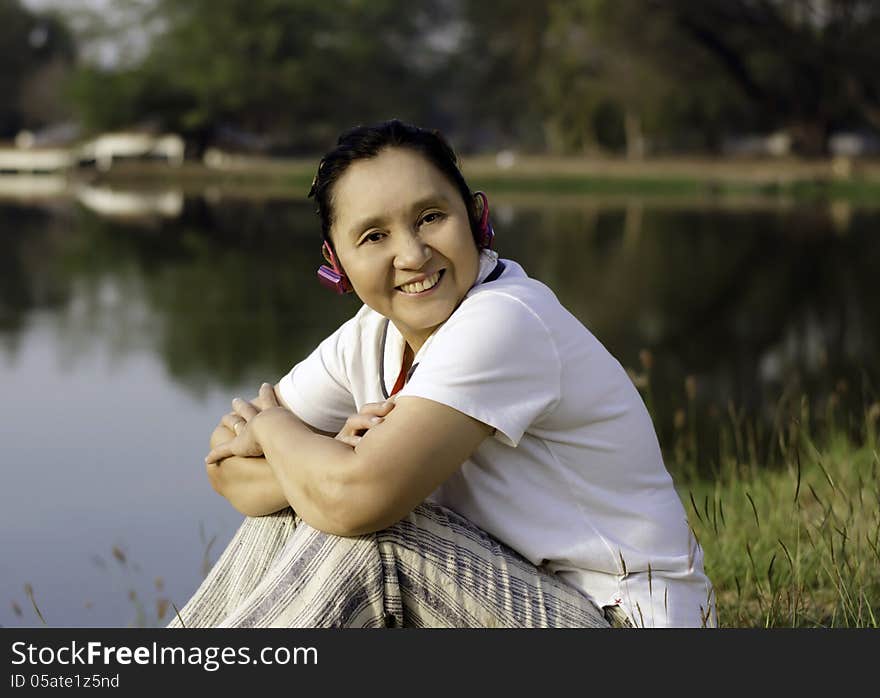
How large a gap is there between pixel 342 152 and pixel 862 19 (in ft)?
133

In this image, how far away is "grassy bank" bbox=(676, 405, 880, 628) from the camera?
2758 mm

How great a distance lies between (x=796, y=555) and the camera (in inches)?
116

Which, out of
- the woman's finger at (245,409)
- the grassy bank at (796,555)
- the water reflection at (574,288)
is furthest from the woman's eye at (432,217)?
the water reflection at (574,288)

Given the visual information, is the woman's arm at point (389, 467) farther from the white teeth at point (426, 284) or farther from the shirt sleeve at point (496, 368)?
the white teeth at point (426, 284)

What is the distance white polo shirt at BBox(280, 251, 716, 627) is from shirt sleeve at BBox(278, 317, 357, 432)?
0.33 m

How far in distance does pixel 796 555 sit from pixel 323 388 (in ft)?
3.72

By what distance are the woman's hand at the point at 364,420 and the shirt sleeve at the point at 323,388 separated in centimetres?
30

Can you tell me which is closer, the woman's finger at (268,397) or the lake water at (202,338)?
the woman's finger at (268,397)

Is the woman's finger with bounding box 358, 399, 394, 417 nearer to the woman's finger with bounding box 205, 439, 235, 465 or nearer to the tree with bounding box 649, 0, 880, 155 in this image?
the woman's finger with bounding box 205, 439, 235, 465

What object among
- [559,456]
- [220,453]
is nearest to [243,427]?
[220,453]

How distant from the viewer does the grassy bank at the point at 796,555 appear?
2758mm

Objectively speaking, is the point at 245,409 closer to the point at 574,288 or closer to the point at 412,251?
the point at 412,251

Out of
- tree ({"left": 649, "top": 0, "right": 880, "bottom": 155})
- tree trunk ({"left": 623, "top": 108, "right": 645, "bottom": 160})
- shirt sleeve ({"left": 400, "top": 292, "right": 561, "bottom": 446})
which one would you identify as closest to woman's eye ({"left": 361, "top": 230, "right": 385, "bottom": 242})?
shirt sleeve ({"left": 400, "top": 292, "right": 561, "bottom": 446})

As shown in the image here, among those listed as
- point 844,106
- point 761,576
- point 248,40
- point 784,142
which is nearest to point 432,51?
point 248,40
